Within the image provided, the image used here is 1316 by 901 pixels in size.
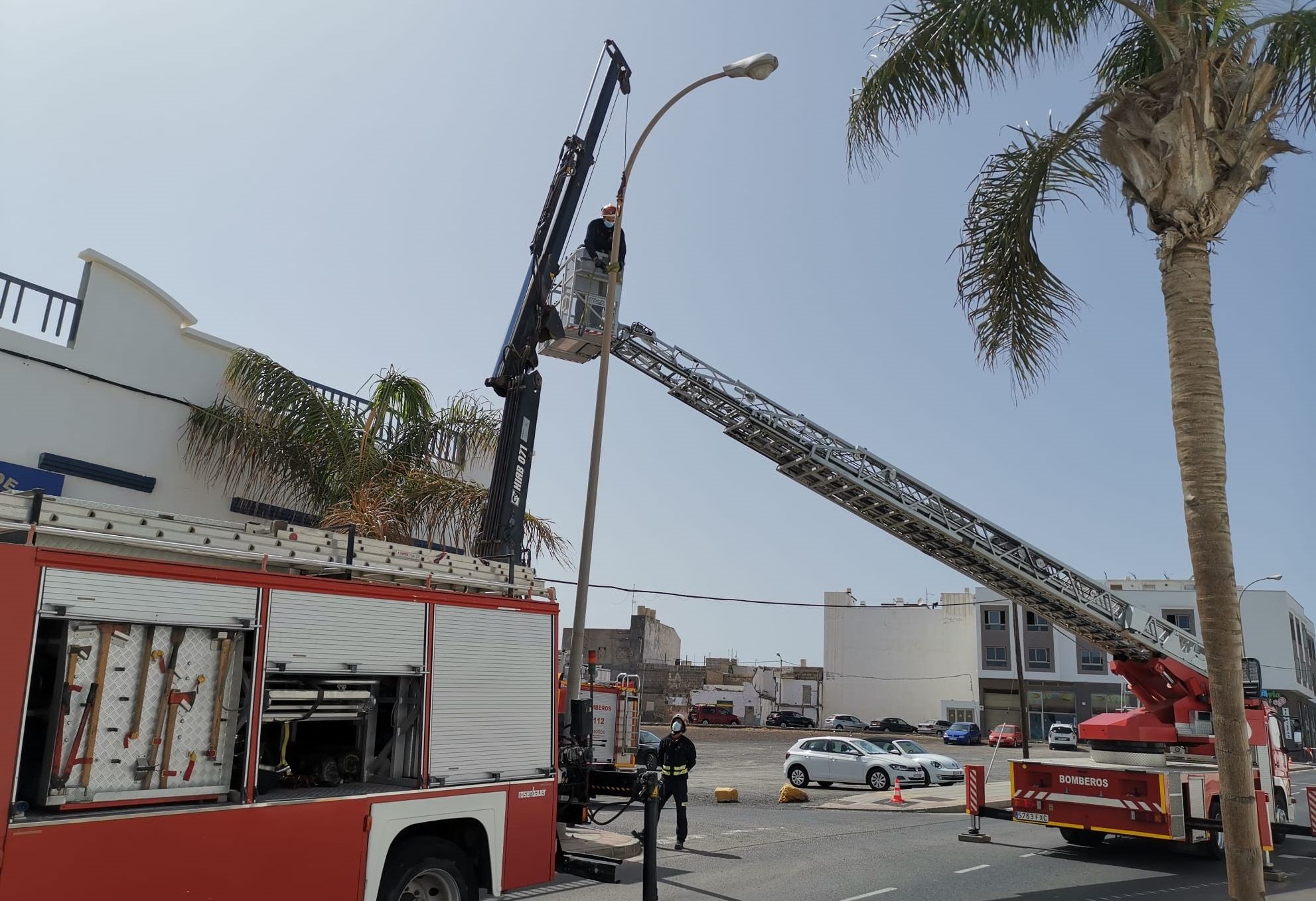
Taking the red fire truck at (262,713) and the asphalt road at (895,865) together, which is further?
the asphalt road at (895,865)

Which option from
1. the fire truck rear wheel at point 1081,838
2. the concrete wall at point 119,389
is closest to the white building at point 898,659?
the fire truck rear wheel at point 1081,838

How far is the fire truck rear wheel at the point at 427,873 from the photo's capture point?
712cm

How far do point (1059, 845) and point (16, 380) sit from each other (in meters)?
16.1

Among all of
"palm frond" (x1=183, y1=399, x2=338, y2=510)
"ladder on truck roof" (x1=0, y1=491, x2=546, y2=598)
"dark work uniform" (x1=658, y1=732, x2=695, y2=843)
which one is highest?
"palm frond" (x1=183, y1=399, x2=338, y2=510)

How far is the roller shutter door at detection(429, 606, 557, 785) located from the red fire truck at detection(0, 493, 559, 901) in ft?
0.06

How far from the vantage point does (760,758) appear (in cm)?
3912

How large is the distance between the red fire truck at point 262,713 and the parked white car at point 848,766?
18.7m

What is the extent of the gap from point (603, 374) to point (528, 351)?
53.2 inches

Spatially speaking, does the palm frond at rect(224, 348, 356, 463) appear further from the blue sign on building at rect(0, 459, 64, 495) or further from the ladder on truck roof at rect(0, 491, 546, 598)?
the ladder on truck roof at rect(0, 491, 546, 598)

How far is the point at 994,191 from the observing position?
35.1 ft

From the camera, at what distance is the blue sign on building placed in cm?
1230

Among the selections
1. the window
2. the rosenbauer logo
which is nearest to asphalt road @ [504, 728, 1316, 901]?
the rosenbauer logo

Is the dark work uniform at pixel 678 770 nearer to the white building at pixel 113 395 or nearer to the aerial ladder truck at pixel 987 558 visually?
the aerial ladder truck at pixel 987 558

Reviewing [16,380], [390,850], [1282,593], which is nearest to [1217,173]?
[390,850]
